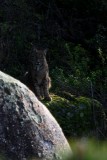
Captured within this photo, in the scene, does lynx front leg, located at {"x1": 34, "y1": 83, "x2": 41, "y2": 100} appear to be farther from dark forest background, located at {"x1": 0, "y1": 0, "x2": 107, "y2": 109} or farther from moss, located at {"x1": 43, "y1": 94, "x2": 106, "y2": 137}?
dark forest background, located at {"x1": 0, "y1": 0, "x2": 107, "y2": 109}

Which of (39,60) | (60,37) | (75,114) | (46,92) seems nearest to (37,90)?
(46,92)

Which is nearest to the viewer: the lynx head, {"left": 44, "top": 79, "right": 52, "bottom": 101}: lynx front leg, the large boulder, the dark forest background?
the large boulder

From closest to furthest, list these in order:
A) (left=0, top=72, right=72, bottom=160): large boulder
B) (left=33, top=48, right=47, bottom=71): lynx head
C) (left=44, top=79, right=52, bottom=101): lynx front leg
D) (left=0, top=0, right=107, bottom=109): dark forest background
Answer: (left=0, top=72, right=72, bottom=160): large boulder → (left=44, top=79, right=52, bottom=101): lynx front leg → (left=33, top=48, right=47, bottom=71): lynx head → (left=0, top=0, right=107, bottom=109): dark forest background

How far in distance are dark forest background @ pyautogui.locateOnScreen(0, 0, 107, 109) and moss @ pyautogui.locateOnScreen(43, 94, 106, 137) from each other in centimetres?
260

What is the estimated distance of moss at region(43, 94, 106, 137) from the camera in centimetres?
706

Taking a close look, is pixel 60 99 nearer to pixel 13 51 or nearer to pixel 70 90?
pixel 70 90

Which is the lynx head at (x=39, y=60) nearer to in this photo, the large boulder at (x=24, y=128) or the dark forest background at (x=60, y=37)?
the dark forest background at (x=60, y=37)

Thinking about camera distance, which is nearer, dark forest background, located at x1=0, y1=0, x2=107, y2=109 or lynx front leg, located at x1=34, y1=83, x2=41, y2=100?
lynx front leg, located at x1=34, y1=83, x2=41, y2=100

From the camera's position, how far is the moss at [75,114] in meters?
7.06

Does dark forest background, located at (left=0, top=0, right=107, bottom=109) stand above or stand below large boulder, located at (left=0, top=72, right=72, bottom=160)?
below

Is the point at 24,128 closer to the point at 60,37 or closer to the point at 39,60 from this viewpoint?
the point at 39,60

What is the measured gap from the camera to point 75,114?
7094 millimetres

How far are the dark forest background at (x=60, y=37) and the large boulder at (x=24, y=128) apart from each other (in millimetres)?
5008

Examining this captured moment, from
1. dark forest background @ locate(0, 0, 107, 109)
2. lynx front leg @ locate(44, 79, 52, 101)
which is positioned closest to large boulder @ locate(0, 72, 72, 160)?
lynx front leg @ locate(44, 79, 52, 101)
